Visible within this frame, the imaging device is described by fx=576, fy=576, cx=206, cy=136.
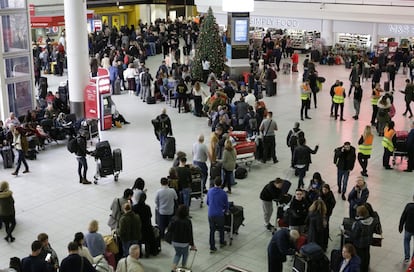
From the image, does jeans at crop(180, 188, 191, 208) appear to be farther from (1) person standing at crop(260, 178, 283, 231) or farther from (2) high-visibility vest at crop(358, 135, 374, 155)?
(2) high-visibility vest at crop(358, 135, 374, 155)

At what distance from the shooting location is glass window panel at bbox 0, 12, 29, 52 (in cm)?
1898

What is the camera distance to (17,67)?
1945cm

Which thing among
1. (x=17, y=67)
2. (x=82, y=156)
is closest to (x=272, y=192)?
(x=82, y=156)

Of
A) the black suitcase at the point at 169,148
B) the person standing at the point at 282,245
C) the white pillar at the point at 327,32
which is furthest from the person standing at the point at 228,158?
the white pillar at the point at 327,32

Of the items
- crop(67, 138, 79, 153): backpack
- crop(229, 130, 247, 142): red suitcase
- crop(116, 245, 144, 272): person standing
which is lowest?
crop(116, 245, 144, 272): person standing

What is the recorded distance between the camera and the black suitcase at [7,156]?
52.2ft

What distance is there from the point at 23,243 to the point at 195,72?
17.0m

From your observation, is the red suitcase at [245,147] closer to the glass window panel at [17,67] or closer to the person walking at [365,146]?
the person walking at [365,146]

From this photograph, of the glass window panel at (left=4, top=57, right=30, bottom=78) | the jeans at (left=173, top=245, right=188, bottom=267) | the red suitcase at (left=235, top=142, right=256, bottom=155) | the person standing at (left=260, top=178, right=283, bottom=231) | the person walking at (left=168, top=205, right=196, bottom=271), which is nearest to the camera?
the person walking at (left=168, top=205, right=196, bottom=271)

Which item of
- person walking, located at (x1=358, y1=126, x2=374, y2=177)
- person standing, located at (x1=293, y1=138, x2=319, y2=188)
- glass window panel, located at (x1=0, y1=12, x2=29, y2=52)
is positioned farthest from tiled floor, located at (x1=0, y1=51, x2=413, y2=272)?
glass window panel, located at (x1=0, y1=12, x2=29, y2=52)

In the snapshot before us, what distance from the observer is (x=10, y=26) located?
19.1 meters

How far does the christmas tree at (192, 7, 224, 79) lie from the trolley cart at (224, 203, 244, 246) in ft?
53.1

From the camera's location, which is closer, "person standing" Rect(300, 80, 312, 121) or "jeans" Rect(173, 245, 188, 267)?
"jeans" Rect(173, 245, 188, 267)

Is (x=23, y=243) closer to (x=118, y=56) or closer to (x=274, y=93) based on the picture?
(x=274, y=93)
